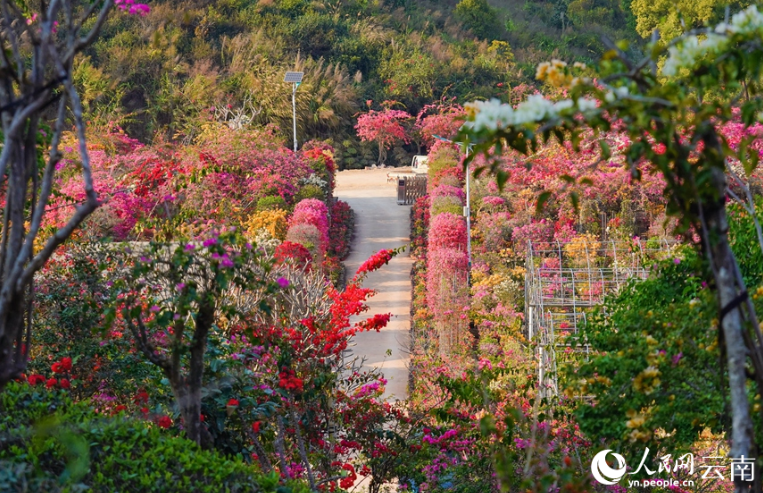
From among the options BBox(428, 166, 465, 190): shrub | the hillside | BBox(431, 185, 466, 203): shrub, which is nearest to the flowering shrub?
BBox(431, 185, 466, 203): shrub

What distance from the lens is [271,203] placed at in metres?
15.7

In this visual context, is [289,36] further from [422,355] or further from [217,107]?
[422,355]

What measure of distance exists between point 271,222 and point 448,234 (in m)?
2.93

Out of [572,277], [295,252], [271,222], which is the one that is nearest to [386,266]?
[271,222]

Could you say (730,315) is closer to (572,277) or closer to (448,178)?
(572,277)

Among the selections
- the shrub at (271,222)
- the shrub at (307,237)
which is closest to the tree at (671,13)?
the shrub at (271,222)

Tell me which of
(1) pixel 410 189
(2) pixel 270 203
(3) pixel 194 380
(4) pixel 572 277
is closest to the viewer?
(3) pixel 194 380

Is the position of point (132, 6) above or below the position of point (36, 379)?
above

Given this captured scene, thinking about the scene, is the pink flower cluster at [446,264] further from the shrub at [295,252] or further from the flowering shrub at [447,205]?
the shrub at [295,252]

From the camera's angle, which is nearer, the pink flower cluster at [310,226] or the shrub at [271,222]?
the pink flower cluster at [310,226]

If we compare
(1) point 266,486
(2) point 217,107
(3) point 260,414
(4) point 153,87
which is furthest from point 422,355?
(4) point 153,87

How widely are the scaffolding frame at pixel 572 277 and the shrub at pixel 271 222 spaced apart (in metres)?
4.16

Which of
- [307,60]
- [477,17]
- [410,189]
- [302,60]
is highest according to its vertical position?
[477,17]

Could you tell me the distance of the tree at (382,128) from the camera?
2664 cm
